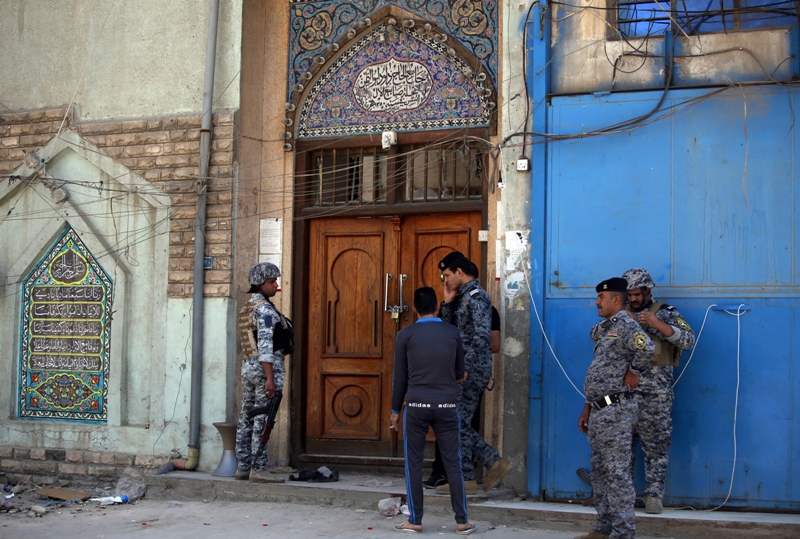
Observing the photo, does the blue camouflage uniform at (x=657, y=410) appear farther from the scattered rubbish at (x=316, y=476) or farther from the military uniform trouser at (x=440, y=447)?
the scattered rubbish at (x=316, y=476)

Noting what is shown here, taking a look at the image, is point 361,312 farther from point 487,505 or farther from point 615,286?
point 615,286

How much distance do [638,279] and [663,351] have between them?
1.74 ft

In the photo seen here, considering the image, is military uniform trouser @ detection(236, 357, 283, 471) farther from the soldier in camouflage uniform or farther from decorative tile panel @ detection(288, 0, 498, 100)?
the soldier in camouflage uniform

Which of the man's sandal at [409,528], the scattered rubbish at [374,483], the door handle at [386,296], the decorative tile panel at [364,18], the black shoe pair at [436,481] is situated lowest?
the man's sandal at [409,528]

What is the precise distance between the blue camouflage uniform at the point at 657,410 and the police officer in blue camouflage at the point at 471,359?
1.07 meters

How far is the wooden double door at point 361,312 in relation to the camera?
27.2 ft

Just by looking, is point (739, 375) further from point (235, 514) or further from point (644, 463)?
point (235, 514)

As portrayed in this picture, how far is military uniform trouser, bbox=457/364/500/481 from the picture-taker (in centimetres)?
704

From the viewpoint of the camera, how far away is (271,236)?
28.4 feet

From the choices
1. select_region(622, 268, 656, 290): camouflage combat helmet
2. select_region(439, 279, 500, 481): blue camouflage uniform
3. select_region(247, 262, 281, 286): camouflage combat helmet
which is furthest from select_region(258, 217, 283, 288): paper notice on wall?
select_region(622, 268, 656, 290): camouflage combat helmet

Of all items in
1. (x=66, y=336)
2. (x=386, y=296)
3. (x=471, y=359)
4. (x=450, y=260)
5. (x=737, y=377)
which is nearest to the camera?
(x=737, y=377)

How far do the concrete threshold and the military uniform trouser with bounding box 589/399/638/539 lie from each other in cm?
69

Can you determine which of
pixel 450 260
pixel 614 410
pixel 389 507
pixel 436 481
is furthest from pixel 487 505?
pixel 450 260

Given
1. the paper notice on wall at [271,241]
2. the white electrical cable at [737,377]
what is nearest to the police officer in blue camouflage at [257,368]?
the paper notice on wall at [271,241]
